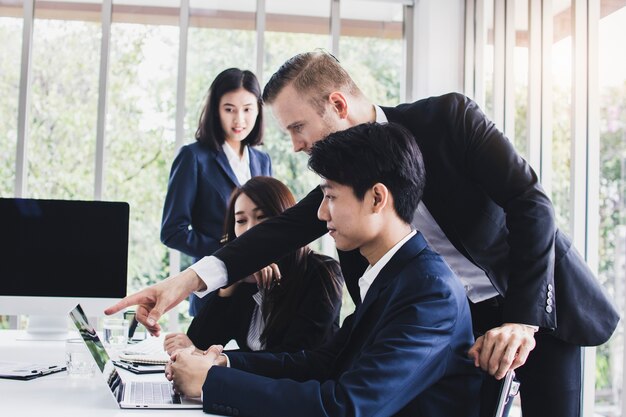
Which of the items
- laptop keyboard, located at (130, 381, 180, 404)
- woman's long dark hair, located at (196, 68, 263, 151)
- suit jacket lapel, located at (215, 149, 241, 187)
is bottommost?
laptop keyboard, located at (130, 381, 180, 404)

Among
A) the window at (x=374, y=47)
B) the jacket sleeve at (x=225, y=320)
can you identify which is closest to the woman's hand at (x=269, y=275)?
the jacket sleeve at (x=225, y=320)

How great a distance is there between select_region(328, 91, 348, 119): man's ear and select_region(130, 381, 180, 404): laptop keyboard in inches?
31.3

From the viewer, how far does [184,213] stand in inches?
136

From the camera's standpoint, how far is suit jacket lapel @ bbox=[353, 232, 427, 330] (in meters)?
1.55

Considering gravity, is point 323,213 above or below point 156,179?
below

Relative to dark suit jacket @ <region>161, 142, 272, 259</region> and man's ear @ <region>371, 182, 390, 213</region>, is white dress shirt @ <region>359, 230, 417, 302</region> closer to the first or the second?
man's ear @ <region>371, 182, 390, 213</region>

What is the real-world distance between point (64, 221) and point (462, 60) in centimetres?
282

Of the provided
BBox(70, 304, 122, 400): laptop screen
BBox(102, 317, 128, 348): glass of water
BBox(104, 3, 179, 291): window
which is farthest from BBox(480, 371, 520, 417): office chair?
BBox(104, 3, 179, 291): window

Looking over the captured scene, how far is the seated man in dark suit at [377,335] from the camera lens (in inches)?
53.7

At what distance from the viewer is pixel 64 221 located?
2650 mm

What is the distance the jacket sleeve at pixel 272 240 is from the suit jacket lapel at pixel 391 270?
1.95 ft

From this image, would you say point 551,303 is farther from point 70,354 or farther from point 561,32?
point 561,32

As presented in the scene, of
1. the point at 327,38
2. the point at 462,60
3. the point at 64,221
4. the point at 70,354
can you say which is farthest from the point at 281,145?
the point at 70,354

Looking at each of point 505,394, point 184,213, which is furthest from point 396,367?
point 184,213
